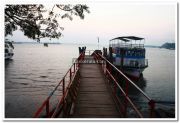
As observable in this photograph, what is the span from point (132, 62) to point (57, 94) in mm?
11123

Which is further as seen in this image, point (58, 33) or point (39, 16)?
point (58, 33)

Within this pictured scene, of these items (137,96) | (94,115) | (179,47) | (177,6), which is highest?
(177,6)

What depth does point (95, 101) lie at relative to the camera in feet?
27.3

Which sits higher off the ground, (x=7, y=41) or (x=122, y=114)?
(x=7, y=41)

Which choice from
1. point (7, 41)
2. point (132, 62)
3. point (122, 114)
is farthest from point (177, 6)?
point (132, 62)

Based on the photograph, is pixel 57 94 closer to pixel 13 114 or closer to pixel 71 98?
pixel 13 114

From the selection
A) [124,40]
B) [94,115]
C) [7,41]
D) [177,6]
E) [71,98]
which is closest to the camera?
[177,6]

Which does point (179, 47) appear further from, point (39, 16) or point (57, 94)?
point (57, 94)

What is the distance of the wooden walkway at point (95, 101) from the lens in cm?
713

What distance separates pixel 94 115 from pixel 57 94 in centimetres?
1704

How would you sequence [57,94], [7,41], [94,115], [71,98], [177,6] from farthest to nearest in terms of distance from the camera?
[57,94], [7,41], [71,98], [94,115], [177,6]

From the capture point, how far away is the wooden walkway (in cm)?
713

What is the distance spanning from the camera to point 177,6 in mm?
5680

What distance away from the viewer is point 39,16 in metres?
8.53
